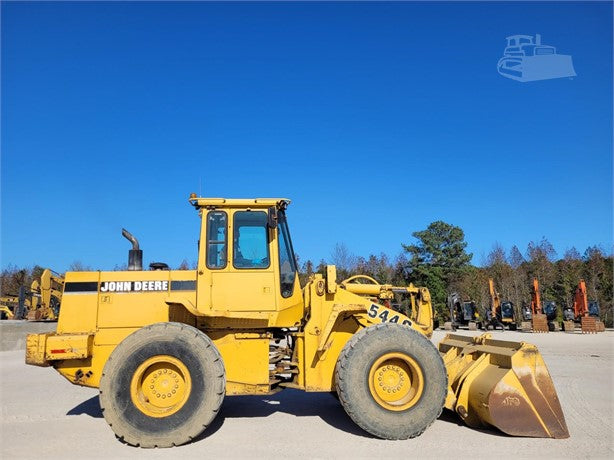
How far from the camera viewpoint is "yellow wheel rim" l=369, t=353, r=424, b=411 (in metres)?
5.68

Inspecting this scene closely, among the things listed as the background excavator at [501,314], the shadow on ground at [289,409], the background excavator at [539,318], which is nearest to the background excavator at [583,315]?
the background excavator at [539,318]

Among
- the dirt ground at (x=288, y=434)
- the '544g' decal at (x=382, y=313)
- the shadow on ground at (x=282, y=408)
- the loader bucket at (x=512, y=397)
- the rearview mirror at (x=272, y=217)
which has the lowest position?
the shadow on ground at (x=282, y=408)

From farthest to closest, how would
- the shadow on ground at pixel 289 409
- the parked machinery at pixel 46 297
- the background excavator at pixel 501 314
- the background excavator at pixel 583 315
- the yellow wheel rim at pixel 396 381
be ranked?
1. the background excavator at pixel 501 314
2. the background excavator at pixel 583 315
3. the parked machinery at pixel 46 297
4. the shadow on ground at pixel 289 409
5. the yellow wheel rim at pixel 396 381

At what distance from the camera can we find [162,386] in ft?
18.6

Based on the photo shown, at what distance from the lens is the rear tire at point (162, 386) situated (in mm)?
5367

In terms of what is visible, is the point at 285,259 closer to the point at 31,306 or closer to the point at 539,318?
the point at 539,318

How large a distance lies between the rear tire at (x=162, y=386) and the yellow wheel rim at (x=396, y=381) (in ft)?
6.40

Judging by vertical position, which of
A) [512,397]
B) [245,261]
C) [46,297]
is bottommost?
[512,397]

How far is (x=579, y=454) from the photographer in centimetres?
482

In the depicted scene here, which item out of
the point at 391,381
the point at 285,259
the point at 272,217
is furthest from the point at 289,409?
the point at 272,217

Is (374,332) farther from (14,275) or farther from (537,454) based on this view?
(14,275)

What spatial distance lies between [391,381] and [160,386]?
2.95 metres

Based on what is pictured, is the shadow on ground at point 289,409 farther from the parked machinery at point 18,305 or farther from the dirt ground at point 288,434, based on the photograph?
the parked machinery at point 18,305

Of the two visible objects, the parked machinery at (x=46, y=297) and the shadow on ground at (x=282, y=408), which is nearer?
the shadow on ground at (x=282, y=408)
